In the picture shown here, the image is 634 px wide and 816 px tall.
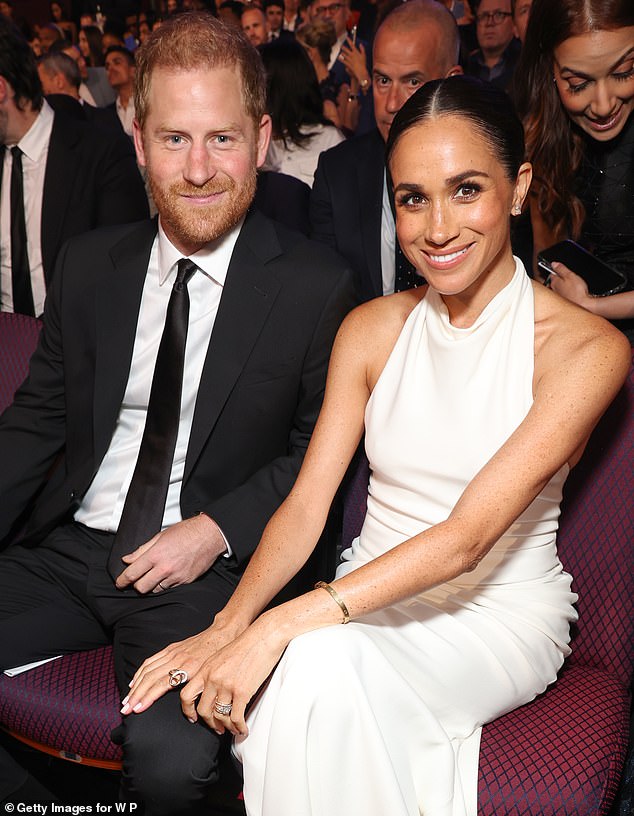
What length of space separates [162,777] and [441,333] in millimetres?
1011

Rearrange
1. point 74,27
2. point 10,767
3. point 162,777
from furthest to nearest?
point 74,27
point 10,767
point 162,777

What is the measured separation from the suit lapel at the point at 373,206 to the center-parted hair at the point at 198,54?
102 cm

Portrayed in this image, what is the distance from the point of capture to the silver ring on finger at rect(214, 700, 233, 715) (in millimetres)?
1659

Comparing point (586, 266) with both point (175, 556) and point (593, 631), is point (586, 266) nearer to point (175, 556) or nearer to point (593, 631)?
point (593, 631)

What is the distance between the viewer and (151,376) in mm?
2213

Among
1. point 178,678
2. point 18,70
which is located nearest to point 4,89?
point 18,70

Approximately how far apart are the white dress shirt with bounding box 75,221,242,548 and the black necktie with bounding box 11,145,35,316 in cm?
163

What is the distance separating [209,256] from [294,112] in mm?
2040

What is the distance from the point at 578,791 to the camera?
1.67 m

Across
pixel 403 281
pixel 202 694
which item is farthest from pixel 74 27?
pixel 202 694

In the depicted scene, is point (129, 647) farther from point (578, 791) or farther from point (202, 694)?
point (578, 791)

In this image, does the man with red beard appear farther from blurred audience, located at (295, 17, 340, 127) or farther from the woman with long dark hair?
blurred audience, located at (295, 17, 340, 127)
